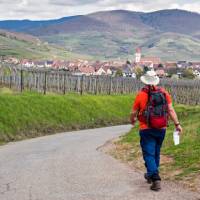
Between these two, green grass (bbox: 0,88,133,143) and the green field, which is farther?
Answer: green grass (bbox: 0,88,133,143)

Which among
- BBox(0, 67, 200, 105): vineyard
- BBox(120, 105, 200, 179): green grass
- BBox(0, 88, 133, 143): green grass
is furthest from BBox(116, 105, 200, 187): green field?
BBox(0, 67, 200, 105): vineyard

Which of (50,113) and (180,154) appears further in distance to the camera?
(50,113)

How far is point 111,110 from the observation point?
40938 mm

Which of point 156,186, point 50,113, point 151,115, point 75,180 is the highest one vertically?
point 151,115

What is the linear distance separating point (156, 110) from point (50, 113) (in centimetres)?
2241

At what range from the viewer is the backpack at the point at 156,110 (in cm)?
1075

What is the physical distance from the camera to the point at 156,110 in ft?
35.2

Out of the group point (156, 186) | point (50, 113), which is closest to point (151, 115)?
point (156, 186)

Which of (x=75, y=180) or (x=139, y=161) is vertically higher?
(x=75, y=180)

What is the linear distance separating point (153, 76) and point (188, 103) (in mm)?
46881

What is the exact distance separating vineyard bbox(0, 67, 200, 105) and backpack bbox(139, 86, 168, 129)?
28.6m

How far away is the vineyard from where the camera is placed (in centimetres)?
4312

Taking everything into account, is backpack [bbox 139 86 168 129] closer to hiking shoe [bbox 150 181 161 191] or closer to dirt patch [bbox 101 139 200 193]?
hiking shoe [bbox 150 181 161 191]

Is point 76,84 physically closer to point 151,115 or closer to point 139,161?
point 139,161
